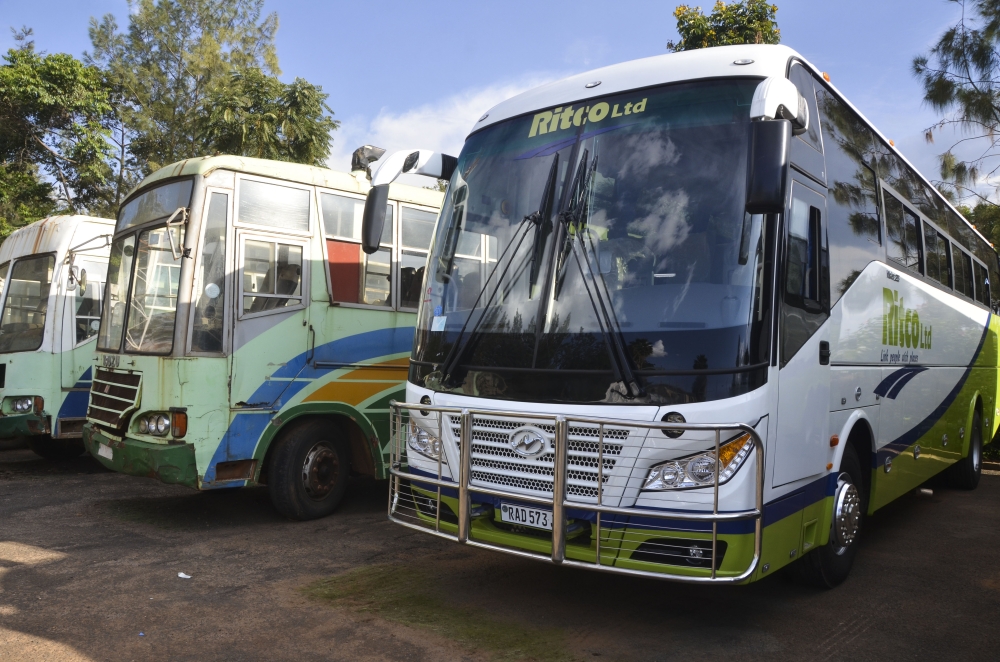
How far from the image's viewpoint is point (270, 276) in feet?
23.5

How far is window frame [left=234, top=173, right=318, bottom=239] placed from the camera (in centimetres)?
700

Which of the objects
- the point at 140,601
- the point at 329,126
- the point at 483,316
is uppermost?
the point at 329,126

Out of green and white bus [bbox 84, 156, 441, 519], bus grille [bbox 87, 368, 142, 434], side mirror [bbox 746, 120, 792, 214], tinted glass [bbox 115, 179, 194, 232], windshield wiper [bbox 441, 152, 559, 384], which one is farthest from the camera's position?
tinted glass [bbox 115, 179, 194, 232]

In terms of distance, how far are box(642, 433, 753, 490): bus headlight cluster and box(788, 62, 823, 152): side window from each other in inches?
78.7

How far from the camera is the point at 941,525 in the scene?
764cm

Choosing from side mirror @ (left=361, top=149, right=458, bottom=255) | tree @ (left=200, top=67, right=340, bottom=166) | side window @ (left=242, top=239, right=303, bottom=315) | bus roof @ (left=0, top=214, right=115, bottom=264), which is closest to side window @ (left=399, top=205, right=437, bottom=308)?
side window @ (left=242, top=239, right=303, bottom=315)

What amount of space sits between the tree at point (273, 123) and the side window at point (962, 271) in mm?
13985

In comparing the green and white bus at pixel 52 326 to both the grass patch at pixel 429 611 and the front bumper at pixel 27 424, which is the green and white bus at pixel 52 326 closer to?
the front bumper at pixel 27 424

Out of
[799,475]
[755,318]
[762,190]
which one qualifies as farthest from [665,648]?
[762,190]

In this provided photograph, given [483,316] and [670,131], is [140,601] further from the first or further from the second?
[670,131]

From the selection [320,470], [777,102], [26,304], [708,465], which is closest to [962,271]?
[777,102]

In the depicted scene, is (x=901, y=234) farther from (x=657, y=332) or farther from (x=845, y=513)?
(x=657, y=332)

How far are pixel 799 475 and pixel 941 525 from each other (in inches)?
159

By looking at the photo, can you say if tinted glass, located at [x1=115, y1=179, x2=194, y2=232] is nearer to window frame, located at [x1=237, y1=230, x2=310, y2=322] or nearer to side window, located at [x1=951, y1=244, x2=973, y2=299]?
window frame, located at [x1=237, y1=230, x2=310, y2=322]
